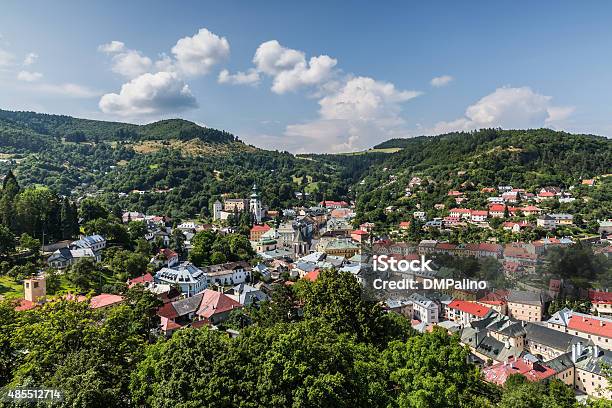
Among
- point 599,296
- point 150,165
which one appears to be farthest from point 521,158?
point 150,165

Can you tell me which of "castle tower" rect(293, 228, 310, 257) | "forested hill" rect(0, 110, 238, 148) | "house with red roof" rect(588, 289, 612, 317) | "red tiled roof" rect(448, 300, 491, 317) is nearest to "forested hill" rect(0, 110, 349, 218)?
"forested hill" rect(0, 110, 238, 148)

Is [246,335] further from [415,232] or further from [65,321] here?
[415,232]

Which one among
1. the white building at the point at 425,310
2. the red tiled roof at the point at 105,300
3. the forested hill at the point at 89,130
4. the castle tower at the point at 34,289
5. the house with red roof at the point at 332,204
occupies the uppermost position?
the forested hill at the point at 89,130

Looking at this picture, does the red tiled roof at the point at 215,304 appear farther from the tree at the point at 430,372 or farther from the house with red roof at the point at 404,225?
the house with red roof at the point at 404,225

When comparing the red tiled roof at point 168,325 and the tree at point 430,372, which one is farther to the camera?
the red tiled roof at point 168,325

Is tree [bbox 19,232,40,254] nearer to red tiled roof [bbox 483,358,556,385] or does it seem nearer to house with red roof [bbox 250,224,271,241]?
house with red roof [bbox 250,224,271,241]

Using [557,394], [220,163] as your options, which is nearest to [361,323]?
[557,394]

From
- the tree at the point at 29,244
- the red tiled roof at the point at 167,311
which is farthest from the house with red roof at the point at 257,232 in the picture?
the red tiled roof at the point at 167,311
